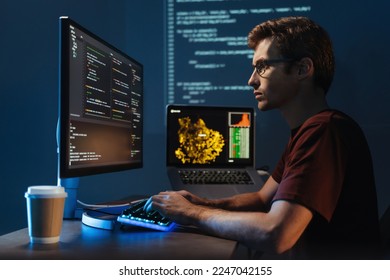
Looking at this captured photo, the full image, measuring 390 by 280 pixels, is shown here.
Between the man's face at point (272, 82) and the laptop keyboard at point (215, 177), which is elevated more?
the man's face at point (272, 82)

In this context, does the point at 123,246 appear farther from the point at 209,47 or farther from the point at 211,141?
the point at 209,47

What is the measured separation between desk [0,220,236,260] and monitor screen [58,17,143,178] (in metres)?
0.18

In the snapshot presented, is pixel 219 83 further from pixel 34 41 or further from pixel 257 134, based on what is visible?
pixel 34 41

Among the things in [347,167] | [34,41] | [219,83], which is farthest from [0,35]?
[347,167]

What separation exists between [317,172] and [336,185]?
5 centimetres

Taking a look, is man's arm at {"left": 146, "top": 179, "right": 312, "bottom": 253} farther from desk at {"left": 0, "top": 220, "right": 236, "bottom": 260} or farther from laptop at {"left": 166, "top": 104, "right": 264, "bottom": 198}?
laptop at {"left": 166, "top": 104, "right": 264, "bottom": 198}

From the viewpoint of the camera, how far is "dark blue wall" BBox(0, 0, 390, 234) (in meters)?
2.10

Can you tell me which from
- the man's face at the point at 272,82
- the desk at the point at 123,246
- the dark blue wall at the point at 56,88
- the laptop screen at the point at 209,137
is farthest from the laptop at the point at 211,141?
the desk at the point at 123,246

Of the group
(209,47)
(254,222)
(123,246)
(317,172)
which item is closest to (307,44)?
(317,172)

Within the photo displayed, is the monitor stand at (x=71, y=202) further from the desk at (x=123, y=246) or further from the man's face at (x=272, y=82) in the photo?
the man's face at (x=272, y=82)

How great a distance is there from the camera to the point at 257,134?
84.7 inches

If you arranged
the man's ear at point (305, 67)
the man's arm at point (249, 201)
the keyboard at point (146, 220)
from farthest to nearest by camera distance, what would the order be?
the man's arm at point (249, 201) → the man's ear at point (305, 67) → the keyboard at point (146, 220)

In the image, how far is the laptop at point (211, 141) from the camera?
1867mm

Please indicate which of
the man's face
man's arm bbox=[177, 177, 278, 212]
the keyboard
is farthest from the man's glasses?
the keyboard
